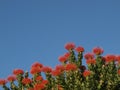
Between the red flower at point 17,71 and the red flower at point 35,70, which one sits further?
the red flower at point 17,71

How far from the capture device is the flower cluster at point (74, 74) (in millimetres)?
11816

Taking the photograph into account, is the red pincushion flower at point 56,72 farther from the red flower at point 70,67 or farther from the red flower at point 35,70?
the red flower at point 35,70

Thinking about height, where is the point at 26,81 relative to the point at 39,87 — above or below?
above

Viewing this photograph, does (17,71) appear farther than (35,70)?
Yes

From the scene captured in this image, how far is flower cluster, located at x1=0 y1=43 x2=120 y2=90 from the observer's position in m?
11.8

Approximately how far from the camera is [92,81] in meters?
11.6

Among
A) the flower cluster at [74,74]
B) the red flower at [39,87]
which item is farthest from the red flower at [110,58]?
the red flower at [39,87]

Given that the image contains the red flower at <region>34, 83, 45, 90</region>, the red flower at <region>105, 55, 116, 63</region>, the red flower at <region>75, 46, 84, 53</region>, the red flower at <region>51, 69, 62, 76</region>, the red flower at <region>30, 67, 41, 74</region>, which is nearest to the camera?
the red flower at <region>34, 83, 45, 90</region>

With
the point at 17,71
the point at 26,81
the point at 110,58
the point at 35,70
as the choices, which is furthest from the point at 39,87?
the point at 110,58

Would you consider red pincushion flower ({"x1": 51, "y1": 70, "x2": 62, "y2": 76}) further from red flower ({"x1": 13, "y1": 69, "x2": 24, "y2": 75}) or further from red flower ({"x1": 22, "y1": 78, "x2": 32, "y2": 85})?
red flower ({"x1": 13, "y1": 69, "x2": 24, "y2": 75})

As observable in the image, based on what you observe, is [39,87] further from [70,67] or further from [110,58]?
[110,58]

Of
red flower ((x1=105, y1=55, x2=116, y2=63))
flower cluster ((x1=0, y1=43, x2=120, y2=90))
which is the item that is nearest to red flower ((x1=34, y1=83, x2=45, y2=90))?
flower cluster ((x1=0, y1=43, x2=120, y2=90))

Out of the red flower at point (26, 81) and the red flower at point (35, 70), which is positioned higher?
the red flower at point (35, 70)

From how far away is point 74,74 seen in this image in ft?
39.3
